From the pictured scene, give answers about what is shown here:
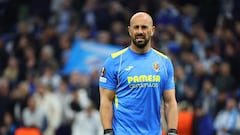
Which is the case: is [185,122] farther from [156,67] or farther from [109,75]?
[109,75]

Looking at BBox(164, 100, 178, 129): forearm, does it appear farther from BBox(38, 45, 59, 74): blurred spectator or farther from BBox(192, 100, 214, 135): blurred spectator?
BBox(38, 45, 59, 74): blurred spectator

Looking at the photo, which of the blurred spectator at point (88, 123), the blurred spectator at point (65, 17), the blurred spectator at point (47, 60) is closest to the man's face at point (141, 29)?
the blurred spectator at point (88, 123)

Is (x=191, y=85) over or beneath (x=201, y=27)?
beneath

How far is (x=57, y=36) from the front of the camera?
19484 mm

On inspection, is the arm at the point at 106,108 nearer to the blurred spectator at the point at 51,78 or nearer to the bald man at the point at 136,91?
the bald man at the point at 136,91

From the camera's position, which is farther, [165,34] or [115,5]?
[115,5]

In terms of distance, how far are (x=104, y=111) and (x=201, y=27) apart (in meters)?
10.1

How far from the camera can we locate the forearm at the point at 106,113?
25.8 ft

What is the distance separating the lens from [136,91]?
7.87m

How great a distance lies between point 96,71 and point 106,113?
29.5ft

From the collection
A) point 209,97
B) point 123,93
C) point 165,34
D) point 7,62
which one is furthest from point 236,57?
point 123,93

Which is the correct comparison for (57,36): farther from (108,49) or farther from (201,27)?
(201,27)

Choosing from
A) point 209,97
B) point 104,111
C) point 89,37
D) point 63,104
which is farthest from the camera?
point 89,37

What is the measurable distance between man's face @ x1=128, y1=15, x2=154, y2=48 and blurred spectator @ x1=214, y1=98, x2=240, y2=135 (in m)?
6.57
